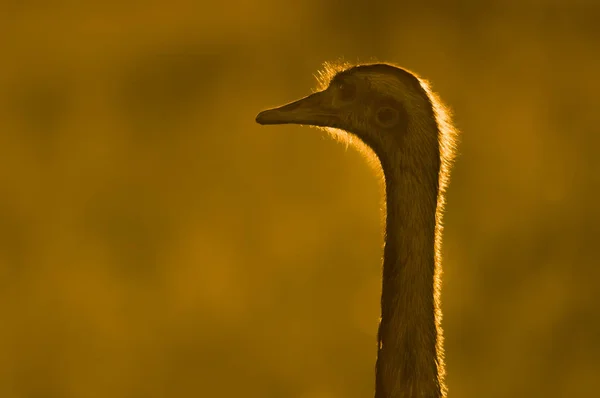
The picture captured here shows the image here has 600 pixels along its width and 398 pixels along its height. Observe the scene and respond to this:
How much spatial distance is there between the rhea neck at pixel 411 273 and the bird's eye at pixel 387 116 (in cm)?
3

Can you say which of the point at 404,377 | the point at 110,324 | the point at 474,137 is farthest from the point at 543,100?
the point at 404,377

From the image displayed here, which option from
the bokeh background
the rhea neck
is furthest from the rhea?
the bokeh background

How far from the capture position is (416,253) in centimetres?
213

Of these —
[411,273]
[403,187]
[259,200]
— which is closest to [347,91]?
[403,187]

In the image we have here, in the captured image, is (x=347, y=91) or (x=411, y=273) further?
(x=347, y=91)

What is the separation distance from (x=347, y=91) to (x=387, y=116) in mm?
101

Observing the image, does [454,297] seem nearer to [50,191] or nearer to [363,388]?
[363,388]

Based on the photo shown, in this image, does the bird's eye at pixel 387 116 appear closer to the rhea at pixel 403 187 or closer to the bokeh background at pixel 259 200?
the rhea at pixel 403 187

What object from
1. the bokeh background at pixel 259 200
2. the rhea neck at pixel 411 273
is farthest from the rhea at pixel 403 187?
the bokeh background at pixel 259 200

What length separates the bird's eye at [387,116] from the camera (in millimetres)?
2207

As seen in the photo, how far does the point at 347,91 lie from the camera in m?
2.27

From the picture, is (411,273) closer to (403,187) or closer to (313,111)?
(403,187)

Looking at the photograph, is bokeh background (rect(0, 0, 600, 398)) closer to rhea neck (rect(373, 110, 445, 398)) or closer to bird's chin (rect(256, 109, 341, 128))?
bird's chin (rect(256, 109, 341, 128))

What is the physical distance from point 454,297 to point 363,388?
1.36ft
